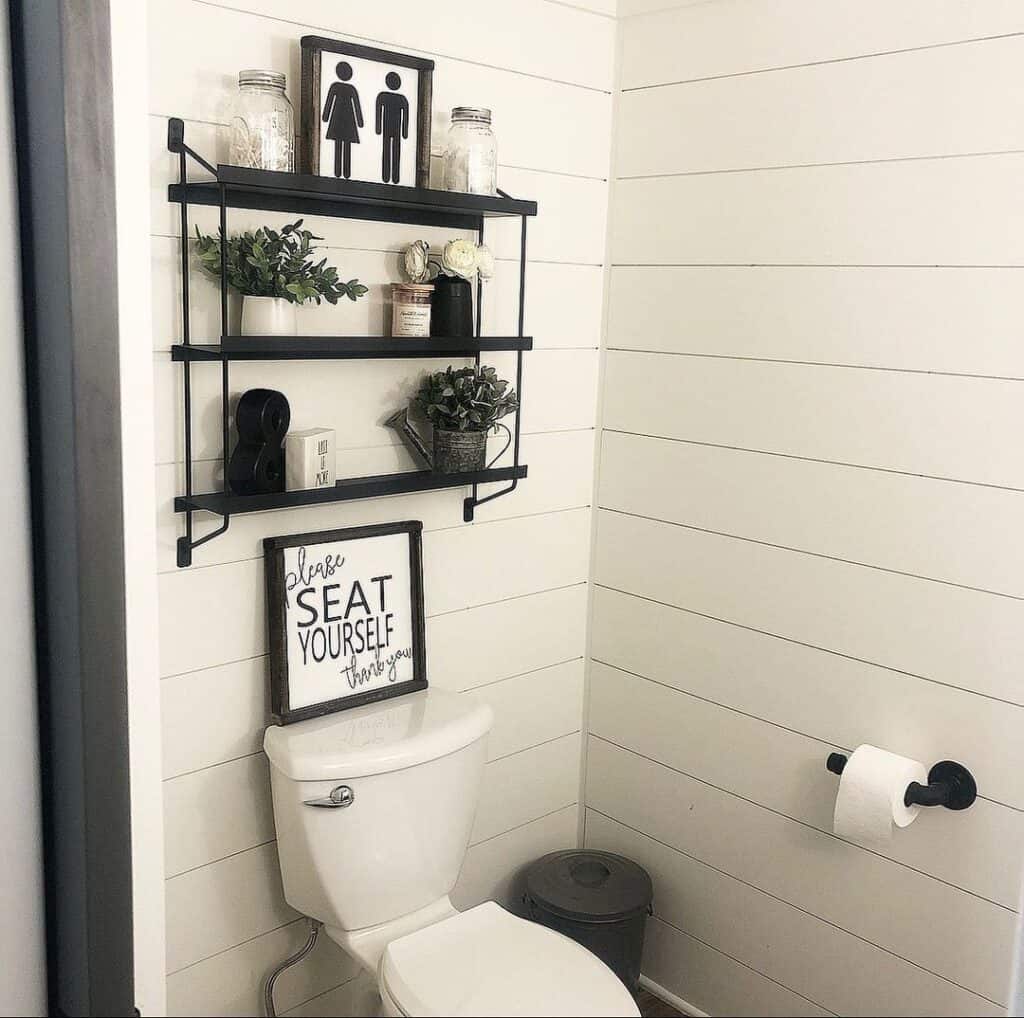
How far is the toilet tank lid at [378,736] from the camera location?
62.8 inches

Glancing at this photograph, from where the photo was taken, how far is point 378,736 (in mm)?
1669

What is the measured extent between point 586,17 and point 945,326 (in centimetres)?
86

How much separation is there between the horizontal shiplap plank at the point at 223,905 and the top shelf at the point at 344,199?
39.3 inches

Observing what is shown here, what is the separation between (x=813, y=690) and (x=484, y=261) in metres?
0.89

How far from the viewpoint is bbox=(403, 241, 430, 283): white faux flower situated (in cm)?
171

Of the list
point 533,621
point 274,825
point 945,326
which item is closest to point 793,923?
point 533,621

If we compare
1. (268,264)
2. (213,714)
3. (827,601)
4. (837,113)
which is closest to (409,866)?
(213,714)

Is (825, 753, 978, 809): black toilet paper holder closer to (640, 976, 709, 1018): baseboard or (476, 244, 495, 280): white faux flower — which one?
(640, 976, 709, 1018): baseboard

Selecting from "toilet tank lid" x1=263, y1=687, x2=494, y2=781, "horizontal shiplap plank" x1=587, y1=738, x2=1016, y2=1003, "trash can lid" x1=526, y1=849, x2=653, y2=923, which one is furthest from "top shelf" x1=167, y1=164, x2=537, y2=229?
"trash can lid" x1=526, y1=849, x2=653, y2=923

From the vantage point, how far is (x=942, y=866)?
168cm

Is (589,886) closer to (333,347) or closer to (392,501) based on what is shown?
(392,501)

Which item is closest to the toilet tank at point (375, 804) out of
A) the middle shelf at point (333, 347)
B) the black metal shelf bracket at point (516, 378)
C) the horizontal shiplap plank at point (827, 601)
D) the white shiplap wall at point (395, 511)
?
the white shiplap wall at point (395, 511)

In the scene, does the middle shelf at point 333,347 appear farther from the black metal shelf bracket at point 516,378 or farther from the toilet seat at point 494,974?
the toilet seat at point 494,974

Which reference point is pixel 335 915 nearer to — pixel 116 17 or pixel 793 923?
pixel 793 923
